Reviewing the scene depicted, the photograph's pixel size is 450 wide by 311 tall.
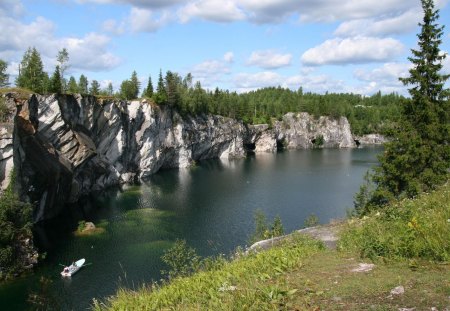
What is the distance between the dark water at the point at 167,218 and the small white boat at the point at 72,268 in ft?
1.62

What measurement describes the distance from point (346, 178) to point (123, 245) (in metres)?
54.6

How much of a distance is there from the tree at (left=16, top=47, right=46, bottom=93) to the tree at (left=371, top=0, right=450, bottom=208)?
5358cm

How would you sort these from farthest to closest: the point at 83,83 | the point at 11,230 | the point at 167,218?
the point at 83,83, the point at 167,218, the point at 11,230

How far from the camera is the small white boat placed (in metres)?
34.5

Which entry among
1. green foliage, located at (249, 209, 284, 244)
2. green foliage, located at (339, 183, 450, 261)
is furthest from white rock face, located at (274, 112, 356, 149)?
green foliage, located at (339, 183, 450, 261)

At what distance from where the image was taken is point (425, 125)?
25984mm

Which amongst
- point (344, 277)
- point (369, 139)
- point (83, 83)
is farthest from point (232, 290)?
point (369, 139)

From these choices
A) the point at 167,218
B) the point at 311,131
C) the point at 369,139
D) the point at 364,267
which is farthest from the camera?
the point at 369,139

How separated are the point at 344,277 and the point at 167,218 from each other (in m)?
47.2

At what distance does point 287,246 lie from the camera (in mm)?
12609

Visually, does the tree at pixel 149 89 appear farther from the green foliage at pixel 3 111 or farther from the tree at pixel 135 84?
the green foliage at pixel 3 111

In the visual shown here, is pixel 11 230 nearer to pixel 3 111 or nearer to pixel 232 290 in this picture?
pixel 3 111

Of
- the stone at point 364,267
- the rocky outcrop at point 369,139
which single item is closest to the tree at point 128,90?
the stone at point 364,267

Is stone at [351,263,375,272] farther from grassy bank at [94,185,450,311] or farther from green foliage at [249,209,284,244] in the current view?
green foliage at [249,209,284,244]
